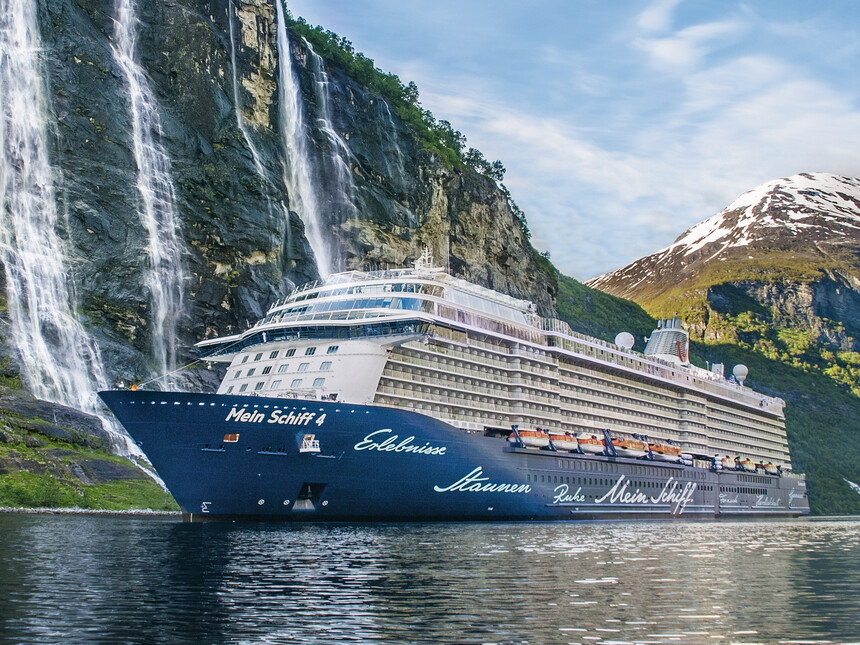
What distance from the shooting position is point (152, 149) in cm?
9225

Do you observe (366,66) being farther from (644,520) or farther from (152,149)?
(644,520)

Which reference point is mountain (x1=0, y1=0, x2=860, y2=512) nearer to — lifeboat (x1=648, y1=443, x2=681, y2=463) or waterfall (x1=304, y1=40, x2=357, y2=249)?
waterfall (x1=304, y1=40, x2=357, y2=249)

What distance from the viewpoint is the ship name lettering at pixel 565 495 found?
62219mm

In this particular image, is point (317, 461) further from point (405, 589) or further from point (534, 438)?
point (405, 589)

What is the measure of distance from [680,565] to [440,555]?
8524mm

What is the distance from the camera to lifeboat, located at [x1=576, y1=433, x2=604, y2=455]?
6744 centimetres

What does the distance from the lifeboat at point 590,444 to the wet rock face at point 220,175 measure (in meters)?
34.7

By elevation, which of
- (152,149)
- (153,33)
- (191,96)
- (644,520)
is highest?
(153,33)

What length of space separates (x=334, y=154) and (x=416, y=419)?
66.0 m

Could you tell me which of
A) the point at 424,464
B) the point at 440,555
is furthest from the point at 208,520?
the point at 440,555

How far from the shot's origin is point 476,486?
5450 centimetres

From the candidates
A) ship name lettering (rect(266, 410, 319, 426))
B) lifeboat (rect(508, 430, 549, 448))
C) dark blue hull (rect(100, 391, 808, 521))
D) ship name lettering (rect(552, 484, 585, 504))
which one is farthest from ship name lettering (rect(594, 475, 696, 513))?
ship name lettering (rect(266, 410, 319, 426))

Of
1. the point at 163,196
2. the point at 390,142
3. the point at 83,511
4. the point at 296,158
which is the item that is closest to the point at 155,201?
the point at 163,196

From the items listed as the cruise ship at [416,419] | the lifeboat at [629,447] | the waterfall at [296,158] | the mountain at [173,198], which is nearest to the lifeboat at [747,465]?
the cruise ship at [416,419]
